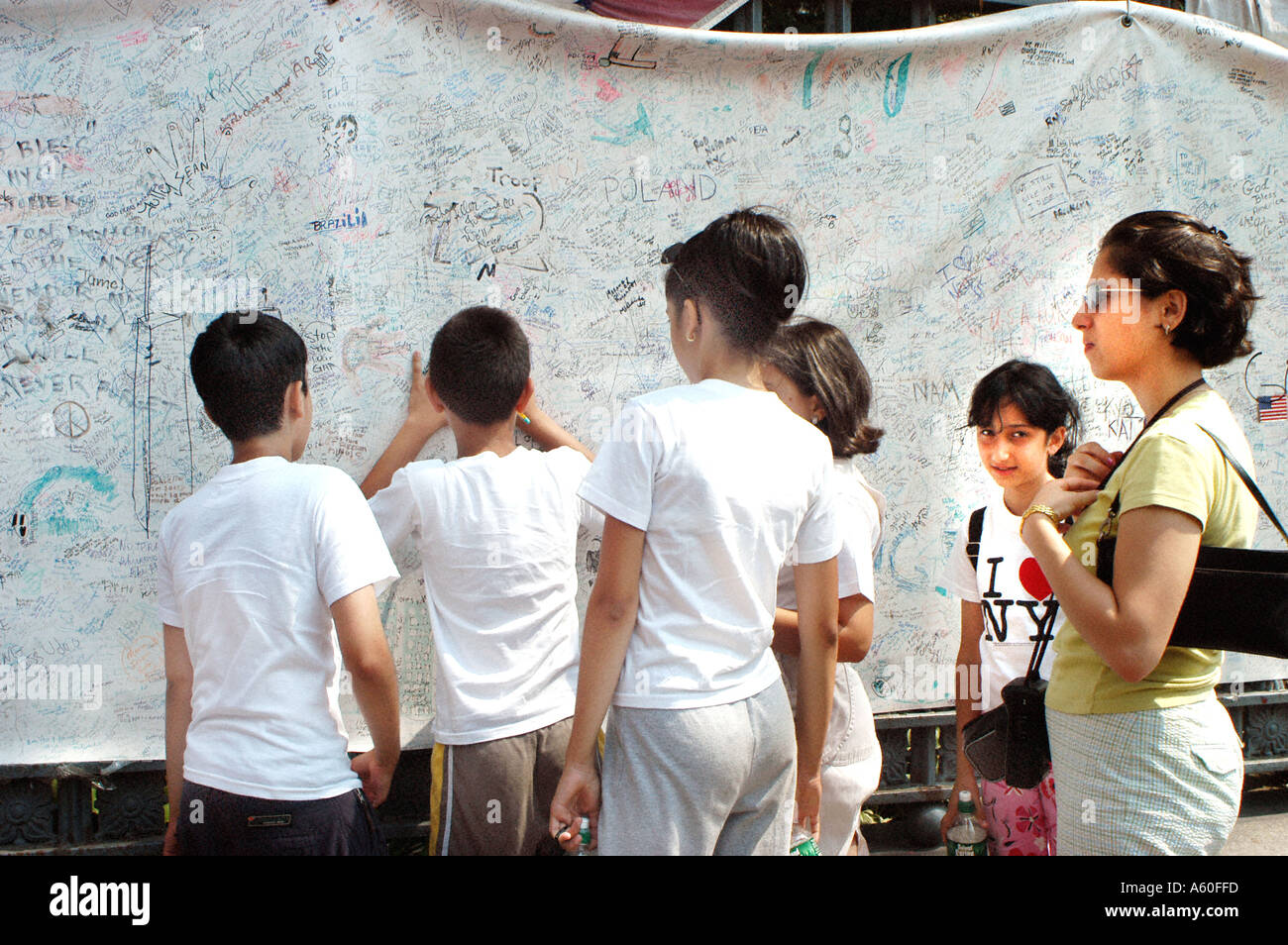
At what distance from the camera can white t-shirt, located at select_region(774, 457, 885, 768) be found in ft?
7.55

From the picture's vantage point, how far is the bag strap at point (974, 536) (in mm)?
2930

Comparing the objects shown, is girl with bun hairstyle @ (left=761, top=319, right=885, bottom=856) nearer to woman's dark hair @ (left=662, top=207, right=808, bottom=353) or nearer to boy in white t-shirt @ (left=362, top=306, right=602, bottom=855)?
woman's dark hair @ (left=662, top=207, right=808, bottom=353)

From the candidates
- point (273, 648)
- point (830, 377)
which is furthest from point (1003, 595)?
point (273, 648)

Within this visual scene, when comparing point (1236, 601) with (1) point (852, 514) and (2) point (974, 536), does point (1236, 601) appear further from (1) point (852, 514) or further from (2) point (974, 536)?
(2) point (974, 536)

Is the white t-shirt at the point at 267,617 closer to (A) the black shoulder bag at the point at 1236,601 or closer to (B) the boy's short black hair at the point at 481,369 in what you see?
(B) the boy's short black hair at the point at 481,369

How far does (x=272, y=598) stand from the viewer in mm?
2008

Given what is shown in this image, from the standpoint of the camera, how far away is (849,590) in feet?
7.56

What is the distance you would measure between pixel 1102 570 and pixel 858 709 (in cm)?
77

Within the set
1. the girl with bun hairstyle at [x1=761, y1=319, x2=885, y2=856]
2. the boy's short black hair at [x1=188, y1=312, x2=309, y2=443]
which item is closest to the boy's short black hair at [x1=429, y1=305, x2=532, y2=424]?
the boy's short black hair at [x1=188, y1=312, x2=309, y2=443]

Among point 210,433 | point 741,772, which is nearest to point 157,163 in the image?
point 210,433

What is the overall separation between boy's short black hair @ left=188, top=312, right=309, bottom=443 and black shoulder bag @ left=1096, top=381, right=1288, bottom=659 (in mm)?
1737

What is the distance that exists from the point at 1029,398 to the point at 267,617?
216 cm

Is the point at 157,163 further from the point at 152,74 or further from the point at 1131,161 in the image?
the point at 1131,161

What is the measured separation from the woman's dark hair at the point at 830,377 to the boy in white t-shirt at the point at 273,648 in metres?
1.07
